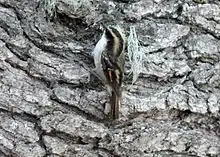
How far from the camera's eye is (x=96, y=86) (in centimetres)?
221

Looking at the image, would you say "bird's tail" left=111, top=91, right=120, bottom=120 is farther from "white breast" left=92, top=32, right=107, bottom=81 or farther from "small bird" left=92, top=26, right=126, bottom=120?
"white breast" left=92, top=32, right=107, bottom=81

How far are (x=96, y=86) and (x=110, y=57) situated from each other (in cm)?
15

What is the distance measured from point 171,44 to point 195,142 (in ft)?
1.59

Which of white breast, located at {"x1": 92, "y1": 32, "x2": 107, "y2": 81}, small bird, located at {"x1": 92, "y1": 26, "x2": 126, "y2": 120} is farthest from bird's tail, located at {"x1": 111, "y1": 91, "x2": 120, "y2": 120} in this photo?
white breast, located at {"x1": 92, "y1": 32, "x2": 107, "y2": 81}

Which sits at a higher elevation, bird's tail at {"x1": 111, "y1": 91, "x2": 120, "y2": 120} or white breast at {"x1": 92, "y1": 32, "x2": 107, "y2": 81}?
white breast at {"x1": 92, "y1": 32, "x2": 107, "y2": 81}

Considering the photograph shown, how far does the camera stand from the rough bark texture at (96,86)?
2133 millimetres

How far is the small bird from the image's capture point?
2.16 m

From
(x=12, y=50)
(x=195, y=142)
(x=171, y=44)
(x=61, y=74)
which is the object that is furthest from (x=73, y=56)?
(x=195, y=142)

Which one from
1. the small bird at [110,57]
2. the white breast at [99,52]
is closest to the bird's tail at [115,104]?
the small bird at [110,57]

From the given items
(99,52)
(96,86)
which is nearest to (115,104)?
(96,86)

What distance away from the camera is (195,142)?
218cm

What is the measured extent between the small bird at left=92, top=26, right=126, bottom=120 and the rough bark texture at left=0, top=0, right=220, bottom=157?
0.16ft

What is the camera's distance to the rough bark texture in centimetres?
213

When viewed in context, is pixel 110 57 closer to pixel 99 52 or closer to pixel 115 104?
pixel 99 52
